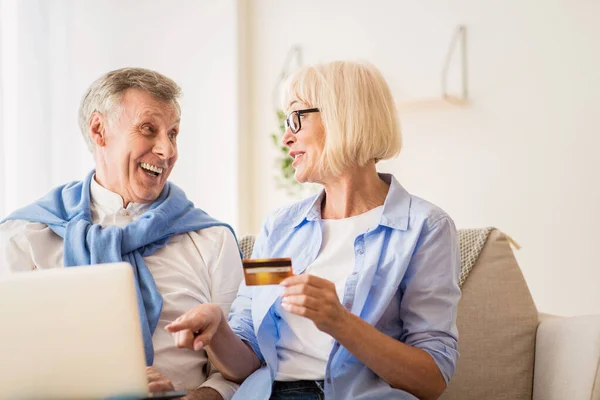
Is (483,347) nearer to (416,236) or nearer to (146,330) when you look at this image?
(416,236)

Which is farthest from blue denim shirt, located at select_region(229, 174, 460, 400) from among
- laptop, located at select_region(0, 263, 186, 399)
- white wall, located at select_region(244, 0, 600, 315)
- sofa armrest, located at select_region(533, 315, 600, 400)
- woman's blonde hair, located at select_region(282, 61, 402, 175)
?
white wall, located at select_region(244, 0, 600, 315)

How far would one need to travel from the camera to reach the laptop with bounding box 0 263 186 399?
1.10 m

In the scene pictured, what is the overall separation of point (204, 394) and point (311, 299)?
491mm

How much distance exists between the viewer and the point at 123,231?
1.79 meters

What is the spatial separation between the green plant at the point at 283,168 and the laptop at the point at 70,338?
283 centimetres

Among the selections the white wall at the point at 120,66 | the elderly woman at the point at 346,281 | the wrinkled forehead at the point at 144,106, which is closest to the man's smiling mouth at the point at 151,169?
the wrinkled forehead at the point at 144,106

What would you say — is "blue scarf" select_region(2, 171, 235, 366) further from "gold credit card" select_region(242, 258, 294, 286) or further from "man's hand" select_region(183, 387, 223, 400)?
"gold credit card" select_region(242, 258, 294, 286)

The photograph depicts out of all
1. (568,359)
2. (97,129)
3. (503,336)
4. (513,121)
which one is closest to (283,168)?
(513,121)

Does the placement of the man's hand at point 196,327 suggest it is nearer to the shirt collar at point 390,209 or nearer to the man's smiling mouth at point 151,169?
the shirt collar at point 390,209

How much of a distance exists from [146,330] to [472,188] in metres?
2.27

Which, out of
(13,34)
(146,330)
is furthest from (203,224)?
(13,34)

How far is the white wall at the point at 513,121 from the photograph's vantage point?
328cm

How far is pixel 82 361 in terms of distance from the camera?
1104 mm

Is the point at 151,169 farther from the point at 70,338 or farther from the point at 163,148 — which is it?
the point at 70,338
